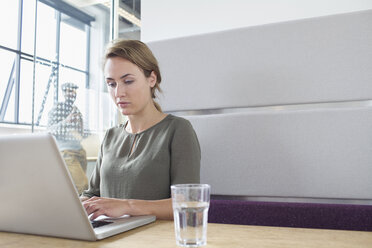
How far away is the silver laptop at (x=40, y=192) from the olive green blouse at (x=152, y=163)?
0.48 meters

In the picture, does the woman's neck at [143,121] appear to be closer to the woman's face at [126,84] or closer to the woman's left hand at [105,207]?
the woman's face at [126,84]

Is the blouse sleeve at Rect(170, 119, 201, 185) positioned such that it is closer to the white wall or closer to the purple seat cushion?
the purple seat cushion

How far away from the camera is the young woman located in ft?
3.73

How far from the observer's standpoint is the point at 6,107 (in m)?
4.45

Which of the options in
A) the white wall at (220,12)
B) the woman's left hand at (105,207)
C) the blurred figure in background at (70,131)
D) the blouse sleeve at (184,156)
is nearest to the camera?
the woman's left hand at (105,207)

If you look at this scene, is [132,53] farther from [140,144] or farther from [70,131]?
[70,131]

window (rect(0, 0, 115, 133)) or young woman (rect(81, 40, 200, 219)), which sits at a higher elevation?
window (rect(0, 0, 115, 133))

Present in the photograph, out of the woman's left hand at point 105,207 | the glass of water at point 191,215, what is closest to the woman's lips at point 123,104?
the woman's left hand at point 105,207

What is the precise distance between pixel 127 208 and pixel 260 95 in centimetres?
83

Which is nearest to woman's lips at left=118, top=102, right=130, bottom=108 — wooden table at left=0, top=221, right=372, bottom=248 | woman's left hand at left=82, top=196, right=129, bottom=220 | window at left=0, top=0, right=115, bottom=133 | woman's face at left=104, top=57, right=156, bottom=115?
woman's face at left=104, top=57, right=156, bottom=115

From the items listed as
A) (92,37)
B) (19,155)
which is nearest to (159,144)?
(19,155)

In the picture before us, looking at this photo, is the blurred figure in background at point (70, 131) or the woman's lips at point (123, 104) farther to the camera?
the blurred figure in background at point (70, 131)

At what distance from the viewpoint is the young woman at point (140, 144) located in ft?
3.73

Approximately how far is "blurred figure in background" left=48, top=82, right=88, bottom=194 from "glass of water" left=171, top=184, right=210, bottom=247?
5.04ft
